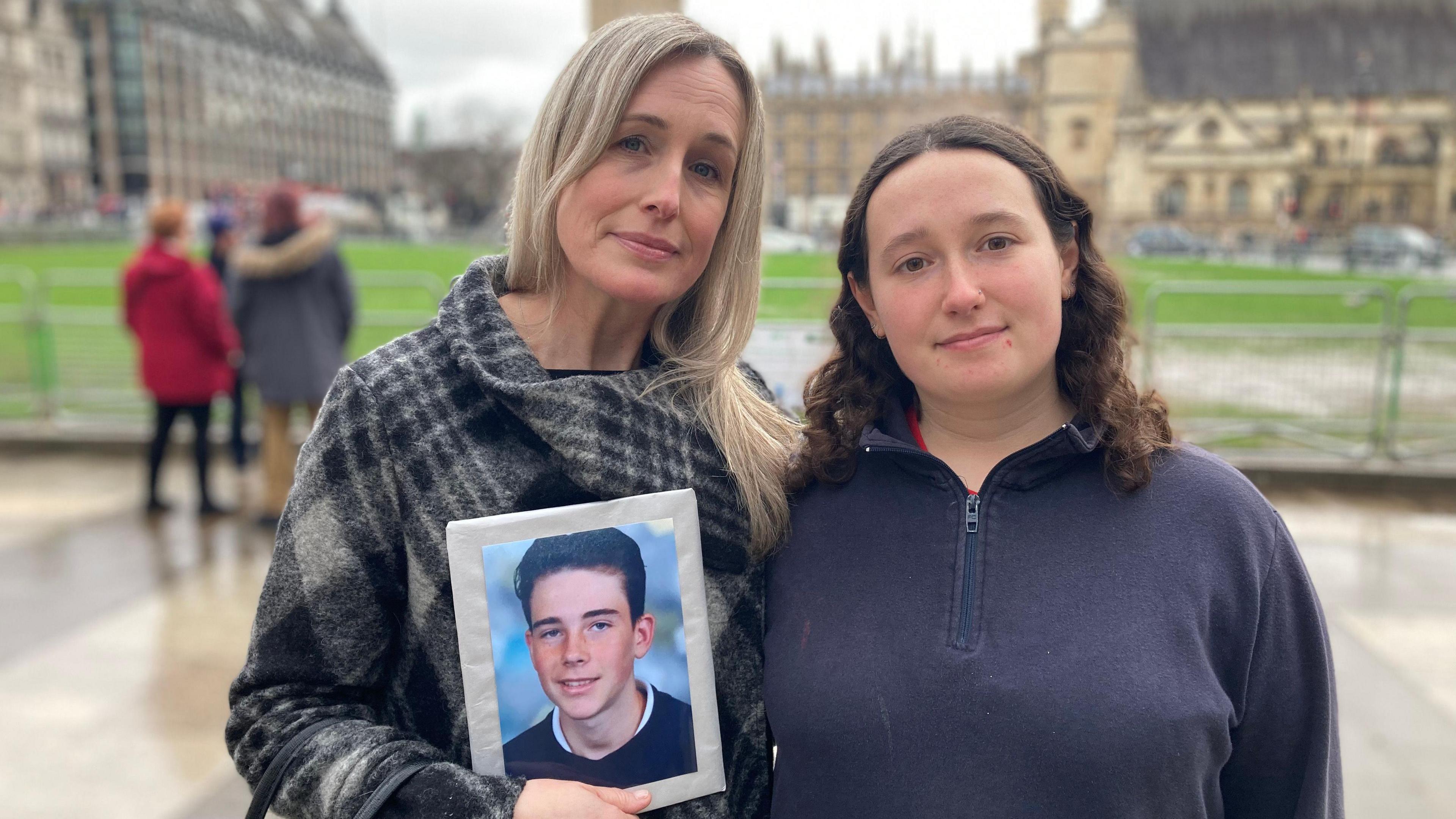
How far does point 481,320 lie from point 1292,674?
1.30 m

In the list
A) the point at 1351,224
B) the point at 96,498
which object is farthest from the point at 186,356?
the point at 1351,224

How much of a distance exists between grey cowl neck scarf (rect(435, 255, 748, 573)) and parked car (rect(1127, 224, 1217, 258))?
1686 inches

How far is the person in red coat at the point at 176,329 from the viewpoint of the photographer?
6684 millimetres

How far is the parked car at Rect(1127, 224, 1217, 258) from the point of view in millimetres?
42562

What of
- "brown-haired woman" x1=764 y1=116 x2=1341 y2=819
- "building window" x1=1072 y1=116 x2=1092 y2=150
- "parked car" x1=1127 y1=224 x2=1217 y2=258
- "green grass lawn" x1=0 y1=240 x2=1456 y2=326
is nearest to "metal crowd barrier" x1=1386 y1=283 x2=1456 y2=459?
"green grass lawn" x1=0 y1=240 x2=1456 y2=326

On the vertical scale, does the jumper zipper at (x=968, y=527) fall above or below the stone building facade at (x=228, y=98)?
below

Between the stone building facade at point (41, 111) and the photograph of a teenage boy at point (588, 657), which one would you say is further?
the stone building facade at point (41, 111)

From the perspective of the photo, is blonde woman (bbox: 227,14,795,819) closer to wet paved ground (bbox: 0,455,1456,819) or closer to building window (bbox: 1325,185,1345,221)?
wet paved ground (bbox: 0,455,1456,819)

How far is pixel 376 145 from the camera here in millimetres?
111312

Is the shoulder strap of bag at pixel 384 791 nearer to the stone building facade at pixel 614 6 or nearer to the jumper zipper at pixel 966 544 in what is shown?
Result: the jumper zipper at pixel 966 544

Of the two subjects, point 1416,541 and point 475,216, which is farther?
point 475,216

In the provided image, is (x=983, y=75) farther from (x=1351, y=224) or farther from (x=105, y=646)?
(x=1351, y=224)

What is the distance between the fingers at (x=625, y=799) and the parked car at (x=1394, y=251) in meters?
38.2

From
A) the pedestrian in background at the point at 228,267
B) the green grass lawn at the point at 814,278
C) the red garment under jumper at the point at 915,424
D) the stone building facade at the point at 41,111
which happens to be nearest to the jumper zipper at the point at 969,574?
the red garment under jumper at the point at 915,424
